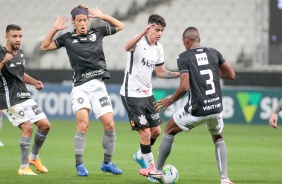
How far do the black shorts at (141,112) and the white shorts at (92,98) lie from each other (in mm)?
307

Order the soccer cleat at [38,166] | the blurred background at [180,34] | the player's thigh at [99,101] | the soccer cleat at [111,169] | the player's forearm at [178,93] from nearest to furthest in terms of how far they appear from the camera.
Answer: the player's forearm at [178,93], the player's thigh at [99,101], the soccer cleat at [111,169], the soccer cleat at [38,166], the blurred background at [180,34]

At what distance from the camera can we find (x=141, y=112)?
10953 mm

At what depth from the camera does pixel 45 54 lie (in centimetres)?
2661

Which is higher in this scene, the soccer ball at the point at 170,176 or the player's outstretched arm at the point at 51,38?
the player's outstretched arm at the point at 51,38

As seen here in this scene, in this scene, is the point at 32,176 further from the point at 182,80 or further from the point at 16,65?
the point at 182,80

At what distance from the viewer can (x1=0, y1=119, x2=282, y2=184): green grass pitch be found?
1051 centimetres

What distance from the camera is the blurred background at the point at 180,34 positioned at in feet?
73.4

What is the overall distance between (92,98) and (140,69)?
32.2 inches

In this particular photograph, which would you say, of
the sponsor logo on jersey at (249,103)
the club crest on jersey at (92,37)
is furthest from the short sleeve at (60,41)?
the sponsor logo on jersey at (249,103)

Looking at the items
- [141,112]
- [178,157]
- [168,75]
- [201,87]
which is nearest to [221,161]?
[201,87]

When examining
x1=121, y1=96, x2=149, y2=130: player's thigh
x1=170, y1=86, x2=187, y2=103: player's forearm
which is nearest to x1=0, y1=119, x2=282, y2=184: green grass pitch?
x1=121, y1=96, x2=149, y2=130: player's thigh

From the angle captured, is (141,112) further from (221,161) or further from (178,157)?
(178,157)

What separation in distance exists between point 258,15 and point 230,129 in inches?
202

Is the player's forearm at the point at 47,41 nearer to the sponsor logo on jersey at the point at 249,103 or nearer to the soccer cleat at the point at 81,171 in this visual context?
the soccer cleat at the point at 81,171
